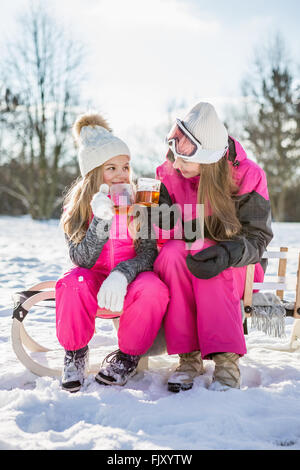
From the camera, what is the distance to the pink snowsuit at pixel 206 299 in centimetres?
193

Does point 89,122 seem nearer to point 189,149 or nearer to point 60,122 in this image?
point 189,149

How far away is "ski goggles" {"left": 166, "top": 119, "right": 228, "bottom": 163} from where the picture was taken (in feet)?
7.04

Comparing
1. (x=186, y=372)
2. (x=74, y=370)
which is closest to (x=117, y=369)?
(x=74, y=370)

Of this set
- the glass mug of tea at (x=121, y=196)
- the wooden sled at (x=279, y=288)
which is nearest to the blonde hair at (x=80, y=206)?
the glass mug of tea at (x=121, y=196)

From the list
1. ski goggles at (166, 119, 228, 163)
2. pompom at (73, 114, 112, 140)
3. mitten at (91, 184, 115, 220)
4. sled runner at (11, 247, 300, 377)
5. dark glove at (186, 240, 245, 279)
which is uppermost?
pompom at (73, 114, 112, 140)

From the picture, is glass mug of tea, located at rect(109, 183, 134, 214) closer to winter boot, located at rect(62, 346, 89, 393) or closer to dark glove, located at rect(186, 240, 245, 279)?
dark glove, located at rect(186, 240, 245, 279)

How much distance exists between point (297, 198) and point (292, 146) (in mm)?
4848

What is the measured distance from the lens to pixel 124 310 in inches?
79.7

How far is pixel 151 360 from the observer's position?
8.03 feet

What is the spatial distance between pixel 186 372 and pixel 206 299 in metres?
0.38

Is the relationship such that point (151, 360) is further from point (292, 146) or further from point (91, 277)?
point (292, 146)

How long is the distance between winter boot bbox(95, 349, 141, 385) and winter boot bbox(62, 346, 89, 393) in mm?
84

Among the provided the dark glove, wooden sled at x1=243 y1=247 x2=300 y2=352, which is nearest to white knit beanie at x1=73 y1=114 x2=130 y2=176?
the dark glove

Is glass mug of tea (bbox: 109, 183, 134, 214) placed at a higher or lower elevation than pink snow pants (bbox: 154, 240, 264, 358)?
higher
